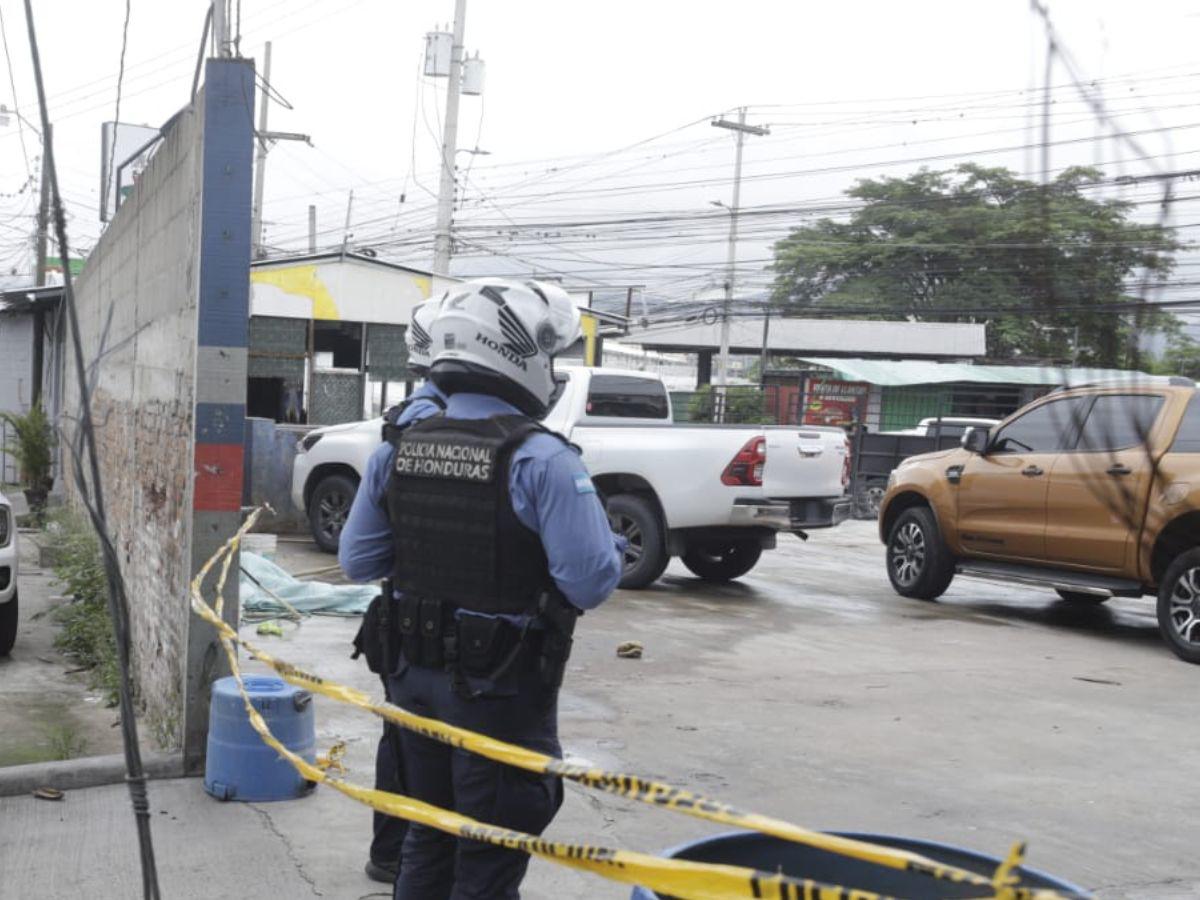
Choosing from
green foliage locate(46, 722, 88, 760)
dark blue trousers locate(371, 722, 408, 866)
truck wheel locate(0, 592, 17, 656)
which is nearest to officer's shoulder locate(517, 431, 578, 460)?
dark blue trousers locate(371, 722, 408, 866)

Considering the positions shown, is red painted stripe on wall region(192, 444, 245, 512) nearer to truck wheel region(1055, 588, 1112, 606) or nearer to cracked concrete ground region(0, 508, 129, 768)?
cracked concrete ground region(0, 508, 129, 768)

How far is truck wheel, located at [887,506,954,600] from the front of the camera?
1200 centimetres

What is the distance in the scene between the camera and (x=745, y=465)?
11594 mm

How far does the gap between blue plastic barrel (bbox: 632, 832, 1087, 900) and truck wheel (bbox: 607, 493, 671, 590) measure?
345 inches

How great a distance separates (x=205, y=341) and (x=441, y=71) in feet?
82.7

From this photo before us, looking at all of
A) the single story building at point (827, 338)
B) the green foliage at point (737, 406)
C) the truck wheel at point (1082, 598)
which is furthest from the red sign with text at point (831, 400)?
the truck wheel at point (1082, 598)

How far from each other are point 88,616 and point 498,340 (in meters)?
6.58

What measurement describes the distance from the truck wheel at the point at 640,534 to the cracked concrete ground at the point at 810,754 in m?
0.38

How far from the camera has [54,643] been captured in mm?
9117

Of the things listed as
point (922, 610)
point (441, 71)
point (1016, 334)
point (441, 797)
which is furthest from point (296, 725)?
point (441, 71)

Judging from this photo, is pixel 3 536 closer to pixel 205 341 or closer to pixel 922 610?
pixel 205 341

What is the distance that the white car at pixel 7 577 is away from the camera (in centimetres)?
828

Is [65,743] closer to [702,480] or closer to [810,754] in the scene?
[810,754]

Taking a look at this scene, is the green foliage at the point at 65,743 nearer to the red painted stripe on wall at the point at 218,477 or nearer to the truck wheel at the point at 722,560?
the red painted stripe on wall at the point at 218,477
